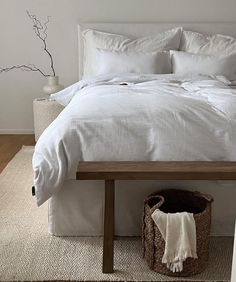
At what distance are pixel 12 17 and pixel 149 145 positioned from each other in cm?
267

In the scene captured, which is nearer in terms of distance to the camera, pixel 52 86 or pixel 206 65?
pixel 206 65

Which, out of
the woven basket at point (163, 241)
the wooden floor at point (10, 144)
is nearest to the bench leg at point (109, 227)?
the woven basket at point (163, 241)

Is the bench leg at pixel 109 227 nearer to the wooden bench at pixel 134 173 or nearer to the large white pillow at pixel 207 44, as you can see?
the wooden bench at pixel 134 173

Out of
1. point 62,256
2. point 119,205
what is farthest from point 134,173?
point 62,256

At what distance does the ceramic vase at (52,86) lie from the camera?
13.5 ft

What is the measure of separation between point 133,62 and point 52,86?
2.72 feet

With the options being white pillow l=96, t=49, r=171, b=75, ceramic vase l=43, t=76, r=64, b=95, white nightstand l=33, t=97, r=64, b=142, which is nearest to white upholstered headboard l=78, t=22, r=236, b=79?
white pillow l=96, t=49, r=171, b=75

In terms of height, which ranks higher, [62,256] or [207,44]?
[207,44]

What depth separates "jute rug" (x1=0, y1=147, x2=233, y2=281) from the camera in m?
2.09

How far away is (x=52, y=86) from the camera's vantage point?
414cm

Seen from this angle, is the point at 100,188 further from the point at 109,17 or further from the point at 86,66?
the point at 109,17

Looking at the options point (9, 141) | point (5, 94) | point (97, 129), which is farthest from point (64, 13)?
point (97, 129)

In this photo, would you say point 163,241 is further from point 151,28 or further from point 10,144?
point 151,28

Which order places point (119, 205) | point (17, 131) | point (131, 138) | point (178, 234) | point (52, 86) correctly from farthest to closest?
point (17, 131) → point (52, 86) → point (119, 205) → point (131, 138) → point (178, 234)
